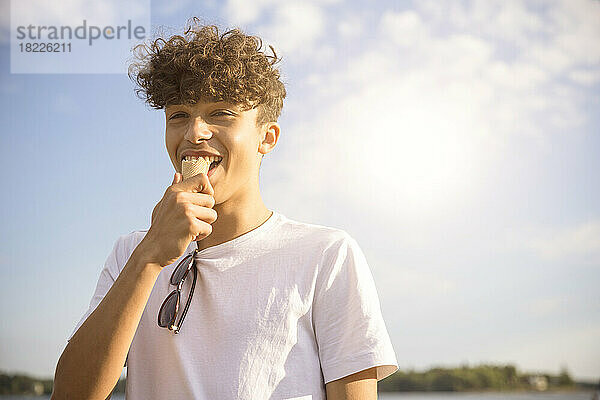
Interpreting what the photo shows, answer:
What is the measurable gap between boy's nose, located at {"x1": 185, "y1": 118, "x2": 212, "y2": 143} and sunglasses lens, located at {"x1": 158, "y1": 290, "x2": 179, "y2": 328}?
233 millimetres

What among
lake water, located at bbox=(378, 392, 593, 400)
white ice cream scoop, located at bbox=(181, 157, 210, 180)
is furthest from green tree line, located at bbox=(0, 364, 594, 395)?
white ice cream scoop, located at bbox=(181, 157, 210, 180)

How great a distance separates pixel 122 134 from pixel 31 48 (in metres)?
0.95

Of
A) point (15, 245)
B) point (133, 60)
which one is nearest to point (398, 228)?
point (15, 245)

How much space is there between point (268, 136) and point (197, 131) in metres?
0.16

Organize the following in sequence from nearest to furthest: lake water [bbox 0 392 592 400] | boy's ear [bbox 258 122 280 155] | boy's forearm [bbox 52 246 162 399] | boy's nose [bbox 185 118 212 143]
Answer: boy's forearm [bbox 52 246 162 399] → boy's nose [bbox 185 118 212 143] → boy's ear [bbox 258 122 280 155] → lake water [bbox 0 392 592 400]

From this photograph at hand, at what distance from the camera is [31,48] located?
16.4 ft

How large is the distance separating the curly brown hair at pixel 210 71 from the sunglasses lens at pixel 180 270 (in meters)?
0.25

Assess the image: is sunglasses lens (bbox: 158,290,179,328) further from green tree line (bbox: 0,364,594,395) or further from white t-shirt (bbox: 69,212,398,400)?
green tree line (bbox: 0,364,594,395)

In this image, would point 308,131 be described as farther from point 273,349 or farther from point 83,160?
point 273,349

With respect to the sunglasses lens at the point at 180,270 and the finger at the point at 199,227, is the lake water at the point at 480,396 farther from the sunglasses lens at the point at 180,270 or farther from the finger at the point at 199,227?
the finger at the point at 199,227

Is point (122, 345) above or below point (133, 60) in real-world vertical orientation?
below

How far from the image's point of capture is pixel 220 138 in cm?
101

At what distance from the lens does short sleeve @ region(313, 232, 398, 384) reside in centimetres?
94

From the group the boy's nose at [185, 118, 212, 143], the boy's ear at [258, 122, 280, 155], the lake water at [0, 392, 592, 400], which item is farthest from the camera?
the lake water at [0, 392, 592, 400]
